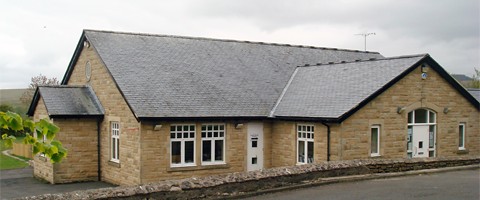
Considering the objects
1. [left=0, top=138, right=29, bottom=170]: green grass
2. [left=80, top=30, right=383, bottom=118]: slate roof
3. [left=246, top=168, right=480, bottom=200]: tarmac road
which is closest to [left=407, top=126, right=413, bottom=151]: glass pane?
[left=246, top=168, right=480, bottom=200]: tarmac road

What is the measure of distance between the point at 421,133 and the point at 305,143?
4.77 meters

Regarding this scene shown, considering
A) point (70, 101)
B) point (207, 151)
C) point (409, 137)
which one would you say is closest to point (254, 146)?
point (207, 151)

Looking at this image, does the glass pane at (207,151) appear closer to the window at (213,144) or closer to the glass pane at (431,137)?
the window at (213,144)

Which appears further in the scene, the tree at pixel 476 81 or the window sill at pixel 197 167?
the tree at pixel 476 81

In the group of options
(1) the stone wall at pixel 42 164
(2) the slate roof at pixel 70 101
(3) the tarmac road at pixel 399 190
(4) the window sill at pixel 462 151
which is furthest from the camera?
(4) the window sill at pixel 462 151

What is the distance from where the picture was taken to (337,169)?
1549 centimetres

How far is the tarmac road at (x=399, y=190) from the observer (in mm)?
13078

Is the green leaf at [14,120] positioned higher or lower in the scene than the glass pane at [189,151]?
higher

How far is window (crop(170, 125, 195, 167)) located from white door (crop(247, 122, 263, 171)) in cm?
258

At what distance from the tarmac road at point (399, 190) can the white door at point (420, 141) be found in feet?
17.3

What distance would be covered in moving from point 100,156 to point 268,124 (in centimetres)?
716

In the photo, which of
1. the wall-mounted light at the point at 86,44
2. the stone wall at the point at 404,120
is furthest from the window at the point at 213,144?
the wall-mounted light at the point at 86,44

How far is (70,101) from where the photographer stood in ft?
73.5

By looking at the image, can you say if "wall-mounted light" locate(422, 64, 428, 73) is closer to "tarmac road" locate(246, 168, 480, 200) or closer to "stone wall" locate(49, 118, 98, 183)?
"tarmac road" locate(246, 168, 480, 200)
